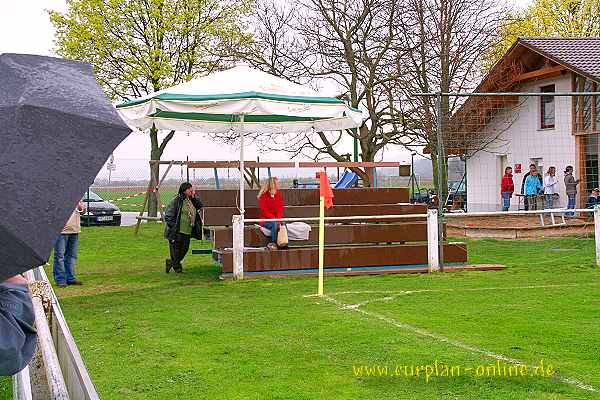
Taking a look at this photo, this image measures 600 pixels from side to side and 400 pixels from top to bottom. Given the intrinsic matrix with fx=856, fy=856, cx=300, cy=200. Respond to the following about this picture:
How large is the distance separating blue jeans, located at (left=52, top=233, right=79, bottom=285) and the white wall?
48.6 feet

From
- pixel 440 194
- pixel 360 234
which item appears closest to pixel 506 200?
pixel 360 234

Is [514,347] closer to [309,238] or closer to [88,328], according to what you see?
[88,328]

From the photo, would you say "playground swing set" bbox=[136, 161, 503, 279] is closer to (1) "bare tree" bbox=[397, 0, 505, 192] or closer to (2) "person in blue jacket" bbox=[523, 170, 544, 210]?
(2) "person in blue jacket" bbox=[523, 170, 544, 210]

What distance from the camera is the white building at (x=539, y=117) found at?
83.2 ft

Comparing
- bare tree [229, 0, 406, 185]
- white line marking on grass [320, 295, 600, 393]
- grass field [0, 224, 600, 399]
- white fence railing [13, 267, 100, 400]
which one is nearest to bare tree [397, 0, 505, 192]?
bare tree [229, 0, 406, 185]

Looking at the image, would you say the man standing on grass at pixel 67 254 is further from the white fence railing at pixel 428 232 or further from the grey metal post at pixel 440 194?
the grey metal post at pixel 440 194

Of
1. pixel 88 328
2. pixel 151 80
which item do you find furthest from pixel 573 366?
pixel 151 80

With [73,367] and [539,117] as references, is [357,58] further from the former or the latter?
[73,367]

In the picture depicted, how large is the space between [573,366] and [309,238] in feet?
26.8

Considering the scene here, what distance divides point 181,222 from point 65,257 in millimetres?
2237

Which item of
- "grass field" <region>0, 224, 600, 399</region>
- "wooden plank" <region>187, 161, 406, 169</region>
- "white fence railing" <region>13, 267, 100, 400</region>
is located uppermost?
"wooden plank" <region>187, 161, 406, 169</region>

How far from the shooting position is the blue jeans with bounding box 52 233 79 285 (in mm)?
12828

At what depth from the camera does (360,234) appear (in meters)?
14.5

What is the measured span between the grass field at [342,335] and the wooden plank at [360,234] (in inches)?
40.5
